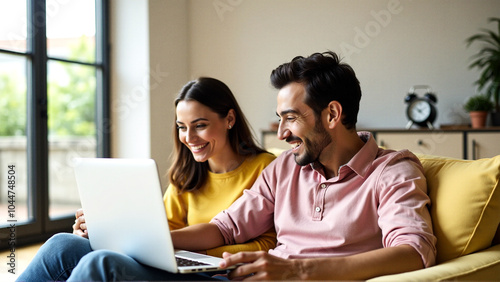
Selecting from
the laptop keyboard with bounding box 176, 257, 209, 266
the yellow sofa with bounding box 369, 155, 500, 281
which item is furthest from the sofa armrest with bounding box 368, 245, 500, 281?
the laptop keyboard with bounding box 176, 257, 209, 266

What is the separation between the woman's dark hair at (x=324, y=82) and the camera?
5.65 feet

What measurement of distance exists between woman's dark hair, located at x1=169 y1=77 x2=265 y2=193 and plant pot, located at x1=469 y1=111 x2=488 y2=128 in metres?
2.60

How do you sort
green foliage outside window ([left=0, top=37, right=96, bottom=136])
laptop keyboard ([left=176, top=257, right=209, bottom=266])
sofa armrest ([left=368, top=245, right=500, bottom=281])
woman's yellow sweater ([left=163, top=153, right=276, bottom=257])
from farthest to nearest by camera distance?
green foliage outside window ([left=0, top=37, right=96, bottom=136]), woman's yellow sweater ([left=163, top=153, right=276, bottom=257]), laptop keyboard ([left=176, top=257, right=209, bottom=266]), sofa armrest ([left=368, top=245, right=500, bottom=281])

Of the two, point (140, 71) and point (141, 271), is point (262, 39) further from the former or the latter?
point (141, 271)

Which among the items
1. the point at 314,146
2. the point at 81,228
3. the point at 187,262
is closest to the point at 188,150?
the point at 81,228

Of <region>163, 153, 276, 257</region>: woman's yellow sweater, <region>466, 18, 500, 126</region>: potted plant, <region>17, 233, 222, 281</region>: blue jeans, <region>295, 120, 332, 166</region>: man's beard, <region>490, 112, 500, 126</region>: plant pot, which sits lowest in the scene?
<region>17, 233, 222, 281</region>: blue jeans

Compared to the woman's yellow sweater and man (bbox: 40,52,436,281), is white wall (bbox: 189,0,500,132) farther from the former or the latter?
man (bbox: 40,52,436,281)

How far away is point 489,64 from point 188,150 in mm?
3095

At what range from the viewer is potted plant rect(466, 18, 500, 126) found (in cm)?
425

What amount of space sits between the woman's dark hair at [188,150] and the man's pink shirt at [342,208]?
29 centimetres

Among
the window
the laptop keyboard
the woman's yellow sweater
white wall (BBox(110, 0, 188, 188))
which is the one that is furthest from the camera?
white wall (BBox(110, 0, 188, 188))

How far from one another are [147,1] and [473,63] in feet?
9.08

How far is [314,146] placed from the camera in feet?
5.67

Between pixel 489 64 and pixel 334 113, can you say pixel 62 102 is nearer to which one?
pixel 489 64
